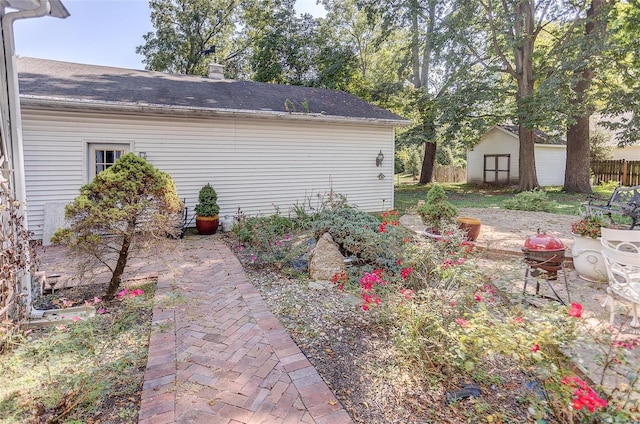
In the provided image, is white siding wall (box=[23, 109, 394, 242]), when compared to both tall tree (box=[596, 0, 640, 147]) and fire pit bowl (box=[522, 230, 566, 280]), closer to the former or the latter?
fire pit bowl (box=[522, 230, 566, 280])

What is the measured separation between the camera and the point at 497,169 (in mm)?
19453

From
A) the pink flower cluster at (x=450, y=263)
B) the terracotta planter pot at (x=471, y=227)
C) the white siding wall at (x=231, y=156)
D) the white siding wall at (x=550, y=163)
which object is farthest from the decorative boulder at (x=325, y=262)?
the white siding wall at (x=550, y=163)

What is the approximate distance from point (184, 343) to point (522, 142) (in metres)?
15.6

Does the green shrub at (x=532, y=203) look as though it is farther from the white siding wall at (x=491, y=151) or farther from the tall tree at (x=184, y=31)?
the tall tree at (x=184, y=31)

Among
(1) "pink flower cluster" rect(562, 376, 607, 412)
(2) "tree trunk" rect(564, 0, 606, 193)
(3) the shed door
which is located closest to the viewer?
(1) "pink flower cluster" rect(562, 376, 607, 412)

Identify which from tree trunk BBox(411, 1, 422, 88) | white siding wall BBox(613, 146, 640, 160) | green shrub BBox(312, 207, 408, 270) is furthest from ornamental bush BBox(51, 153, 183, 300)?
white siding wall BBox(613, 146, 640, 160)

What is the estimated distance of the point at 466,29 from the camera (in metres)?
13.5

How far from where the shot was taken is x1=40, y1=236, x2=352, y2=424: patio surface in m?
2.10

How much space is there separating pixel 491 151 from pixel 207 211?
1809cm

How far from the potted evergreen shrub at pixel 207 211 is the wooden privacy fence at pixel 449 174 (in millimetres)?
18668

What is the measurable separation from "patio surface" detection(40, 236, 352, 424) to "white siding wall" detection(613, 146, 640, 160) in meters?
24.3

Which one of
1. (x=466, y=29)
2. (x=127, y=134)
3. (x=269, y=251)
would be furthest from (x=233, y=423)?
(x=466, y=29)

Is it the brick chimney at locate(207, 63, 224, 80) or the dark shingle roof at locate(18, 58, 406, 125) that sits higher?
the brick chimney at locate(207, 63, 224, 80)

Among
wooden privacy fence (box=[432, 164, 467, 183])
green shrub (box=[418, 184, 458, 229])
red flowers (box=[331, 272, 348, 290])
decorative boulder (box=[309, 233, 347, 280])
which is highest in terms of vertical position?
wooden privacy fence (box=[432, 164, 467, 183])
